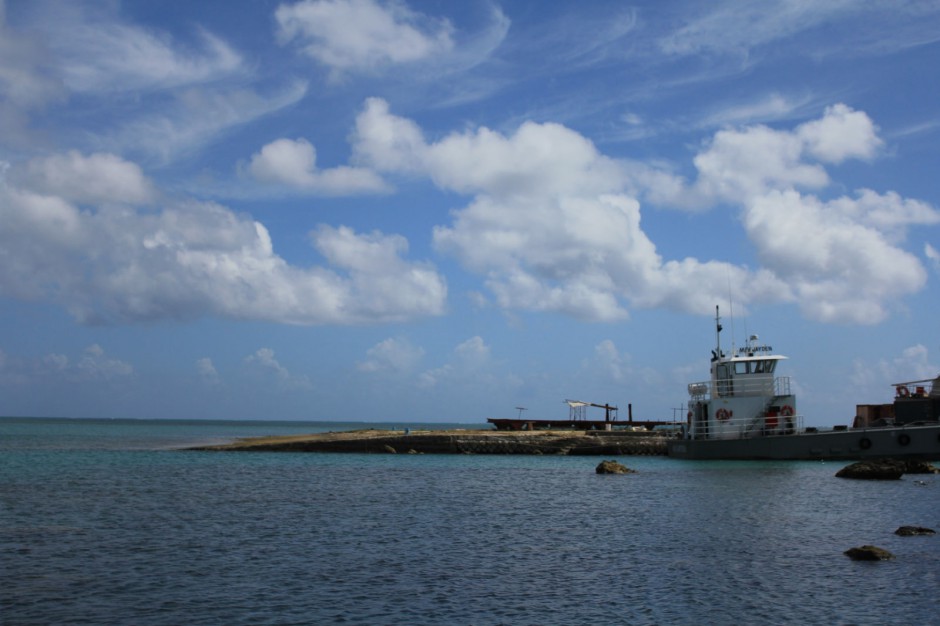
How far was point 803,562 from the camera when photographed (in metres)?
21.6

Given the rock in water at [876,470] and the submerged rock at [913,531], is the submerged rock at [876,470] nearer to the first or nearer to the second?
the rock in water at [876,470]

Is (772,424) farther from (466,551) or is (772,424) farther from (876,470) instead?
(466,551)

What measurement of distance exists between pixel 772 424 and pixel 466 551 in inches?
1496

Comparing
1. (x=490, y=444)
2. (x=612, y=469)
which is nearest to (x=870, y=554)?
(x=612, y=469)

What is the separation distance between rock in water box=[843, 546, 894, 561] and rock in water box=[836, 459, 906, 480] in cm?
2389

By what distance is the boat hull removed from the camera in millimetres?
49625

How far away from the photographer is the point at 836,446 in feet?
173

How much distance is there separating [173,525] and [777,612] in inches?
785

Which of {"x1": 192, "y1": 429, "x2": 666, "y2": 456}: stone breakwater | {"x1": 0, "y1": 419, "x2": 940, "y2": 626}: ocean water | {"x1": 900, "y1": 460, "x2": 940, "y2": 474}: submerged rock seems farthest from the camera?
{"x1": 192, "y1": 429, "x2": 666, "y2": 456}: stone breakwater

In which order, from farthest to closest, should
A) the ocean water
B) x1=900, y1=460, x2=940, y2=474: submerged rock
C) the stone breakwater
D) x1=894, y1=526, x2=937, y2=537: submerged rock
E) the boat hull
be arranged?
1. the stone breakwater
2. the boat hull
3. x1=900, y1=460, x2=940, y2=474: submerged rock
4. x1=894, y1=526, x2=937, y2=537: submerged rock
5. the ocean water

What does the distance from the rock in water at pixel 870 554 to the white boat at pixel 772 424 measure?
3236 centimetres

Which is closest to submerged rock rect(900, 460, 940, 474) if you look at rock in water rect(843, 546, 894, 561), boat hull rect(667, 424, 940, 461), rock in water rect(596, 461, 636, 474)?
boat hull rect(667, 424, 940, 461)

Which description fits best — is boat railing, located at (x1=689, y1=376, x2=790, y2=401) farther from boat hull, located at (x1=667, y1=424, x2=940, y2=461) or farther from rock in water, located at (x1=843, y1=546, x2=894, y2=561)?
rock in water, located at (x1=843, y1=546, x2=894, y2=561)

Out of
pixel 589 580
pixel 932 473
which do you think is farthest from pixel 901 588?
pixel 932 473
